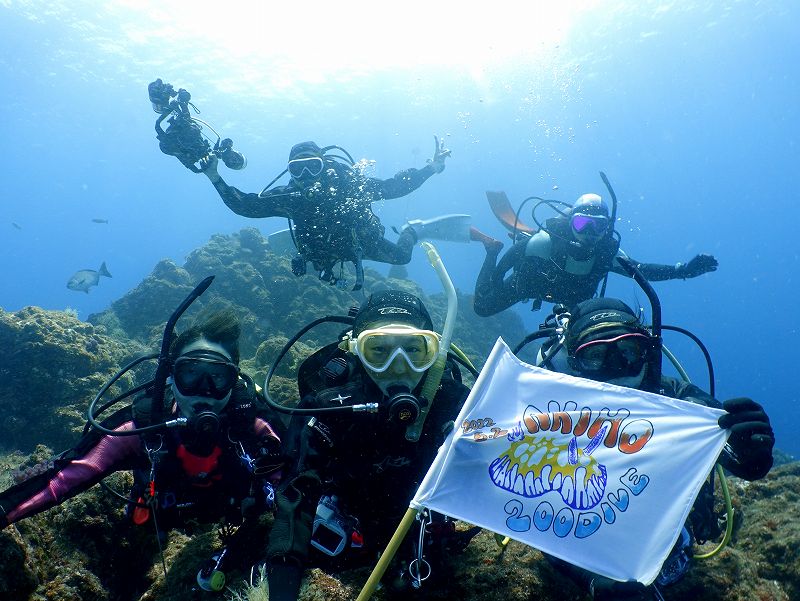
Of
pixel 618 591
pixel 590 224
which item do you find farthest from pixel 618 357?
pixel 590 224

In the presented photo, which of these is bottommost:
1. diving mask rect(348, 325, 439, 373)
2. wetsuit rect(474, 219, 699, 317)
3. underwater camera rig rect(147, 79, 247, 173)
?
wetsuit rect(474, 219, 699, 317)

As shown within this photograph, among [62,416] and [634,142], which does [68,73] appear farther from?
[634,142]

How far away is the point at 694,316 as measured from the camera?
151125 millimetres

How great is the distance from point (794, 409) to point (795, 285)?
78045 millimetres

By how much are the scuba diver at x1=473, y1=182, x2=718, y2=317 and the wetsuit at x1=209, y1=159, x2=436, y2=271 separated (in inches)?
126

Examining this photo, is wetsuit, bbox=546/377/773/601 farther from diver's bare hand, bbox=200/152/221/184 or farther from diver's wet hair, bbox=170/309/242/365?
diver's bare hand, bbox=200/152/221/184

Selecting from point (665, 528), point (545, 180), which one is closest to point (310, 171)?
point (665, 528)

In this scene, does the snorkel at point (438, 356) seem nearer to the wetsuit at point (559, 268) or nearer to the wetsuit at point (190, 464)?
the wetsuit at point (190, 464)

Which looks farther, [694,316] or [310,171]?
[694,316]

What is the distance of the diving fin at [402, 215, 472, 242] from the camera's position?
38.7ft

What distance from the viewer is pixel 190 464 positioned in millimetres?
3938

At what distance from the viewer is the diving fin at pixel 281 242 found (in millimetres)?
17250

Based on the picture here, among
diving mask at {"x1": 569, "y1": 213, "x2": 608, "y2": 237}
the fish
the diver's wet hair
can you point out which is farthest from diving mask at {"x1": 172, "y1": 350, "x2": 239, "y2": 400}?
the fish

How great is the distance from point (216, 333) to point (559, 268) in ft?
20.5
